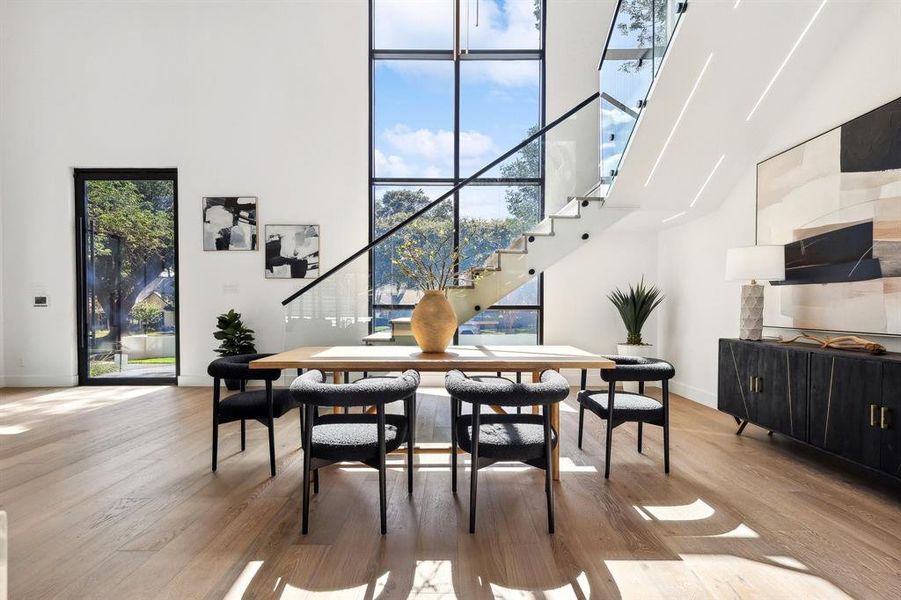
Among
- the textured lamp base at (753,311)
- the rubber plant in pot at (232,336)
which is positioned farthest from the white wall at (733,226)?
the rubber plant in pot at (232,336)

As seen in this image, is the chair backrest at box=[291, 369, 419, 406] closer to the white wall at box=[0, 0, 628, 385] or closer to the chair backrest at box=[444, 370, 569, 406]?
the chair backrest at box=[444, 370, 569, 406]

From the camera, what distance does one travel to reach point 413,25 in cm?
623

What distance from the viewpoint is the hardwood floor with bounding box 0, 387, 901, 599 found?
1.80 meters

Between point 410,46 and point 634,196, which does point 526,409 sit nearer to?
Result: point 634,196

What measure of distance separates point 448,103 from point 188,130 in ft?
10.8

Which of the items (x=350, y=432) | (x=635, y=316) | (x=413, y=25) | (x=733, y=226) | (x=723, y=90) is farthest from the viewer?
(x=413, y=25)

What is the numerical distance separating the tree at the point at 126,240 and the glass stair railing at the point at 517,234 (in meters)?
2.92

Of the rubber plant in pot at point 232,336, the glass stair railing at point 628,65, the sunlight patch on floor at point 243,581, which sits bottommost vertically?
the sunlight patch on floor at point 243,581

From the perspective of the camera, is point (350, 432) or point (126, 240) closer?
point (350, 432)

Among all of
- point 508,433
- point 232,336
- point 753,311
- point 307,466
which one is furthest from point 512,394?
point 232,336

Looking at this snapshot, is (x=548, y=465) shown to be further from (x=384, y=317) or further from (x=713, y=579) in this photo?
(x=384, y=317)

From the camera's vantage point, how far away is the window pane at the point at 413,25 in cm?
620

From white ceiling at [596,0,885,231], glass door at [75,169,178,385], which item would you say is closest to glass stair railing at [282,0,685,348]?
white ceiling at [596,0,885,231]

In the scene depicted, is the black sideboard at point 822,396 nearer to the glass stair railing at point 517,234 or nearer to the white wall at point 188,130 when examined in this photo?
the glass stair railing at point 517,234
